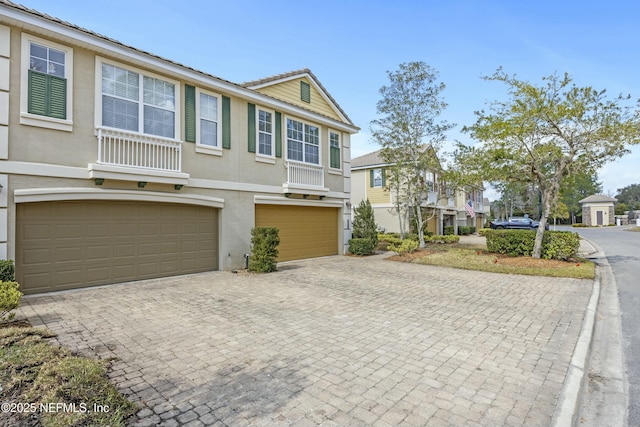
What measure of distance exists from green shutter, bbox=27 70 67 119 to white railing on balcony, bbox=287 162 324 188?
7.01 m

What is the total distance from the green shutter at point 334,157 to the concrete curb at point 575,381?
10680 mm

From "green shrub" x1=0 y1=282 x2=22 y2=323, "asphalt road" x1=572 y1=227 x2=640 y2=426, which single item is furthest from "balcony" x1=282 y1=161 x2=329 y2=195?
"asphalt road" x1=572 y1=227 x2=640 y2=426

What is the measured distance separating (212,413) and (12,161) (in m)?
7.37

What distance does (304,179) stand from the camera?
13352mm

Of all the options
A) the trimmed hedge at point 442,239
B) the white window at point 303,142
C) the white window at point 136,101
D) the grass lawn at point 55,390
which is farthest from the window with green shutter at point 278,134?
the trimmed hedge at point 442,239

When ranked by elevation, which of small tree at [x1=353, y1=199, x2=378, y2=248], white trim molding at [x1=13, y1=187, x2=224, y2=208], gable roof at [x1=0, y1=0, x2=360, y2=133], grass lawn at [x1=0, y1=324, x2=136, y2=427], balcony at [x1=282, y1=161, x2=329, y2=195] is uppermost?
gable roof at [x1=0, y1=0, x2=360, y2=133]

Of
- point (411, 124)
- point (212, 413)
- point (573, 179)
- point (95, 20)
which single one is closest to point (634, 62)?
point (573, 179)

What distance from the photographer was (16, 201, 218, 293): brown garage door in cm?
734

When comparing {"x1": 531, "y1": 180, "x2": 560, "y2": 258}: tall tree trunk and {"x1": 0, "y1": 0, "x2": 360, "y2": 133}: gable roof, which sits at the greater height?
{"x1": 0, "y1": 0, "x2": 360, "y2": 133}: gable roof

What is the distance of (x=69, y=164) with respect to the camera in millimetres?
7699

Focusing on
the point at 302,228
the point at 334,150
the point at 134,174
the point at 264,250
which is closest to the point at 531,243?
the point at 334,150

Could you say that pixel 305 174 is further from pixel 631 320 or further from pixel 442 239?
pixel 442 239

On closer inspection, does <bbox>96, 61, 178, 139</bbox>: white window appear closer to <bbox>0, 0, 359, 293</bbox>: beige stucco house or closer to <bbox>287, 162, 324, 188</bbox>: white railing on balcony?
<bbox>0, 0, 359, 293</bbox>: beige stucco house

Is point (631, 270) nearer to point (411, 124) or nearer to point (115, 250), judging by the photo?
point (411, 124)
